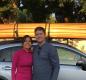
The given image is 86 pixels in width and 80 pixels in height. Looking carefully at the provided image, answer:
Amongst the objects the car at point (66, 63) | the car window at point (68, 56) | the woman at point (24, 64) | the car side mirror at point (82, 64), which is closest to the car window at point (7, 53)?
the car at point (66, 63)

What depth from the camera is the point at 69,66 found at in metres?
9.11

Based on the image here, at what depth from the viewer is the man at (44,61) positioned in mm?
5910

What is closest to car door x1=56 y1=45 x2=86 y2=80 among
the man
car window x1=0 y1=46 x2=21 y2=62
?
car window x1=0 y1=46 x2=21 y2=62

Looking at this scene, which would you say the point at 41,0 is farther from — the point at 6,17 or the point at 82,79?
the point at 82,79

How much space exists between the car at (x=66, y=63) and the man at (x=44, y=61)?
3.02 metres

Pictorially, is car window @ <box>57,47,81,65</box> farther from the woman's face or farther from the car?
the woman's face

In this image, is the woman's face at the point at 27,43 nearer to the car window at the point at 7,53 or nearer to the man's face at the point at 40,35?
the man's face at the point at 40,35

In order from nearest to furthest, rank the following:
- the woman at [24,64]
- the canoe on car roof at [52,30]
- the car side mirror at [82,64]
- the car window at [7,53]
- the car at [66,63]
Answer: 1. the woman at [24,64]
2. the car side mirror at [82,64]
3. the car at [66,63]
4. the car window at [7,53]
5. the canoe on car roof at [52,30]

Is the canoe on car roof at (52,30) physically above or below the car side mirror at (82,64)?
above

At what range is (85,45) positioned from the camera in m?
24.2

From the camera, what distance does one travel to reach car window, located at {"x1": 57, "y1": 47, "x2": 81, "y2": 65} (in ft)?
29.9

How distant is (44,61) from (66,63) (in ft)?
10.8

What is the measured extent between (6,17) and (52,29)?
2314 cm

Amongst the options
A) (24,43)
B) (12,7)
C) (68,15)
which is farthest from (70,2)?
(24,43)
